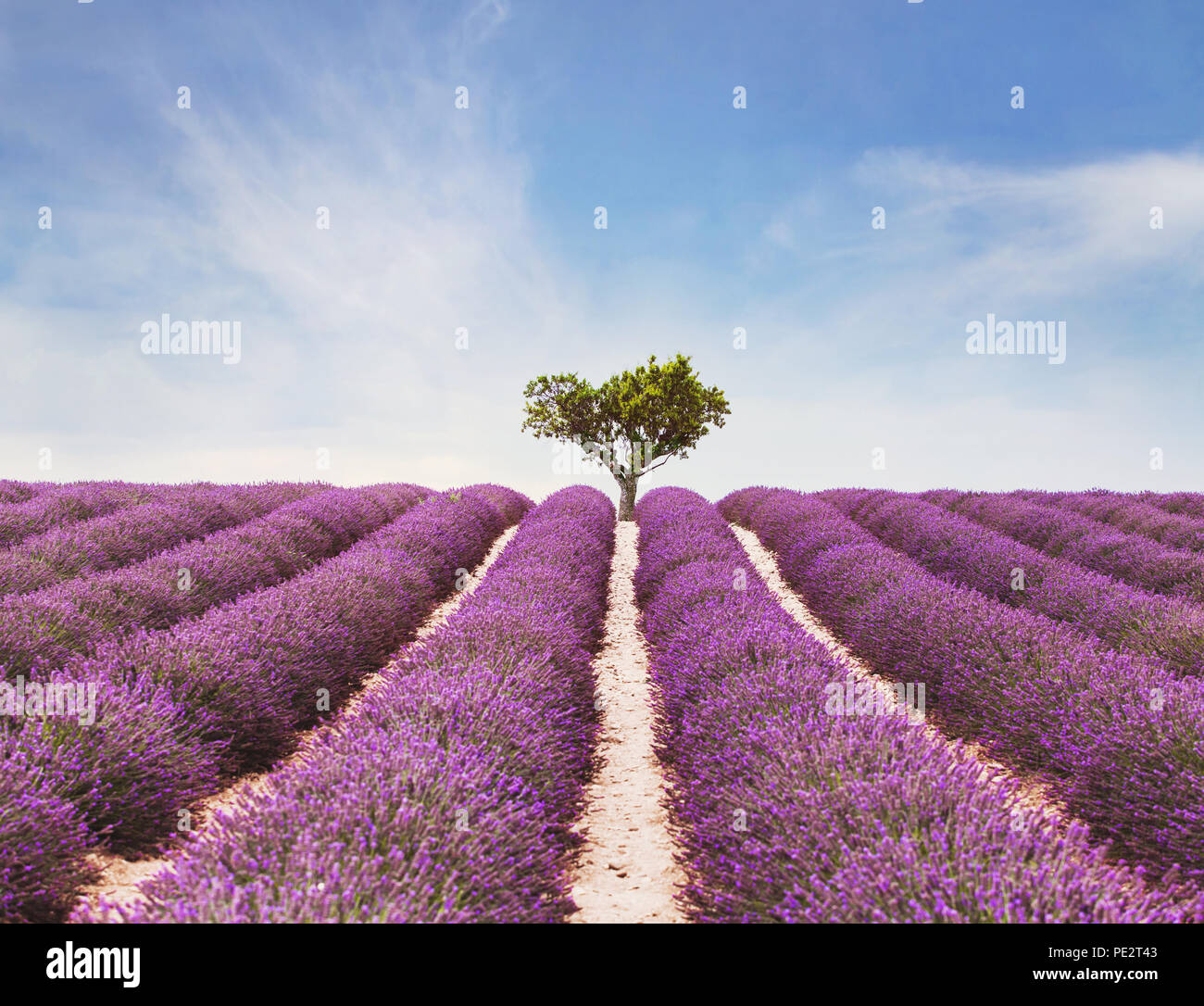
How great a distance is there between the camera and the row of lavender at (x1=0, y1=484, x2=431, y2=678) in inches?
158

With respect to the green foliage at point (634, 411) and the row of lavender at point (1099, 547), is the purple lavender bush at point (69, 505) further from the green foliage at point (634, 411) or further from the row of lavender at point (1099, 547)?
the row of lavender at point (1099, 547)

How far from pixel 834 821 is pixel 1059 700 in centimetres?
234

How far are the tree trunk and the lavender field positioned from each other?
8518mm

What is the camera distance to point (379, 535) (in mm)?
7777

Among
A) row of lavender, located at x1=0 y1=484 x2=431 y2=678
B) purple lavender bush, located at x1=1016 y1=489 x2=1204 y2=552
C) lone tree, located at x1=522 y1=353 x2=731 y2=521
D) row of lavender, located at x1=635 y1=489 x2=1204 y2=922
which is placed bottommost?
row of lavender, located at x1=635 y1=489 x2=1204 y2=922

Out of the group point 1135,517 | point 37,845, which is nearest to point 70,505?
point 37,845

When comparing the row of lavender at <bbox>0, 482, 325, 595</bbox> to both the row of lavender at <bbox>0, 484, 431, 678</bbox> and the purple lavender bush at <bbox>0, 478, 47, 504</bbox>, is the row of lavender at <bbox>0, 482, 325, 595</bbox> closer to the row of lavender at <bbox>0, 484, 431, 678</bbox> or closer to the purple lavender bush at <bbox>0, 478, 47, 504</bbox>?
the row of lavender at <bbox>0, 484, 431, 678</bbox>

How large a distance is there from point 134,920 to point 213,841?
10.7 inches

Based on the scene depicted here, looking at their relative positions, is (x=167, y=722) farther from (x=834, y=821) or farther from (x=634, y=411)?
(x=634, y=411)

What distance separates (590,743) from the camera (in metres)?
3.46

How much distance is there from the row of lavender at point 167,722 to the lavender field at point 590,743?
2cm

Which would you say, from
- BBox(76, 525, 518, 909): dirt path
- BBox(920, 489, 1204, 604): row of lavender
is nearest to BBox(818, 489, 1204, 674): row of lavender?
BBox(920, 489, 1204, 604): row of lavender
